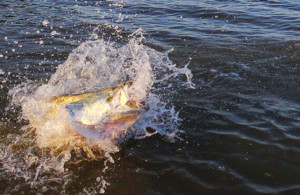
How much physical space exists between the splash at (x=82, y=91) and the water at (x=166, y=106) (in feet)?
0.06

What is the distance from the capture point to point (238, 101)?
521cm

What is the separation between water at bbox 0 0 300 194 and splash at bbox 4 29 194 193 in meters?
0.02

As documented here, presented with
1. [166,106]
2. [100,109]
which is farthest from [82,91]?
[100,109]

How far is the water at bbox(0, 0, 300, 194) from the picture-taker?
3627 millimetres

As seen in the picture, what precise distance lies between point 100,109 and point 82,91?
4.83 feet

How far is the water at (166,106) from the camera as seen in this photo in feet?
11.9

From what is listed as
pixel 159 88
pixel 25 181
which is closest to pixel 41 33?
pixel 159 88

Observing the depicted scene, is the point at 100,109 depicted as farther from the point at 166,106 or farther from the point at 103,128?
the point at 166,106

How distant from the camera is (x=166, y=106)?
16.7 feet

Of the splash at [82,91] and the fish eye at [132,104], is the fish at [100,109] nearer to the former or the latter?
the fish eye at [132,104]

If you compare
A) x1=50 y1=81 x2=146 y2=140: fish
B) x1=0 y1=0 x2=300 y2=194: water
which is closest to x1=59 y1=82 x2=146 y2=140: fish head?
x1=50 y1=81 x2=146 y2=140: fish

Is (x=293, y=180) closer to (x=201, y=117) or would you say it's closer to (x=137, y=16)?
(x=201, y=117)

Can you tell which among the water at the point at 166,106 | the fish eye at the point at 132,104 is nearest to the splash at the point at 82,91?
the water at the point at 166,106

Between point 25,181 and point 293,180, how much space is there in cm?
304
